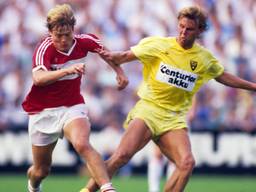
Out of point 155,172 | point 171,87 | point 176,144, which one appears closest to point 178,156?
point 176,144

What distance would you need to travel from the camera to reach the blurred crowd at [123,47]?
690 inches

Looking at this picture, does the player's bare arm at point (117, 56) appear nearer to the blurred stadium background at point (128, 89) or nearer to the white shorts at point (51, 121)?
the white shorts at point (51, 121)

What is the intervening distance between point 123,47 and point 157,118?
7585 mm

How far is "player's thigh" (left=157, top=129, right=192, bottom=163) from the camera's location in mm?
10289

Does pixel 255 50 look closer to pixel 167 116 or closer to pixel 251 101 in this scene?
pixel 251 101

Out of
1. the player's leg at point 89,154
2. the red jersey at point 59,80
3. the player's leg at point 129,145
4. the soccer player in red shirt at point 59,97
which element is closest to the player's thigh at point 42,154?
the soccer player in red shirt at point 59,97

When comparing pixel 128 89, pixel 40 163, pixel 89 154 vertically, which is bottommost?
pixel 128 89

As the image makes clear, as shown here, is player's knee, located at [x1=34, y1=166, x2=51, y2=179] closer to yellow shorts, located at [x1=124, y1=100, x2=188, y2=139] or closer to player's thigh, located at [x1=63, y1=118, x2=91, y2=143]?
player's thigh, located at [x1=63, y1=118, x2=91, y2=143]

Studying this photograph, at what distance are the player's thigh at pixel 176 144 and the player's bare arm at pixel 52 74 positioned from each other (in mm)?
1619

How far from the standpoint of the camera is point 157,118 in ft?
34.7

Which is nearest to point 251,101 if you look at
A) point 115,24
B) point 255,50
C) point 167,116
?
point 255,50

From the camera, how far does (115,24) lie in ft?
59.7

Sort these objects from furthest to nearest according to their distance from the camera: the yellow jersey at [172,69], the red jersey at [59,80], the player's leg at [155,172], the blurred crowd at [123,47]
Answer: the blurred crowd at [123,47] → the player's leg at [155,172] → the yellow jersey at [172,69] → the red jersey at [59,80]

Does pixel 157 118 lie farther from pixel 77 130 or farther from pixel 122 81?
pixel 77 130
